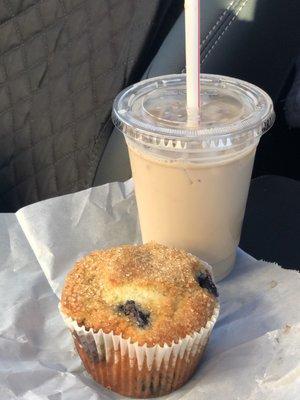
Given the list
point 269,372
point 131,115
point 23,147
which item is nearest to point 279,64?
point 131,115

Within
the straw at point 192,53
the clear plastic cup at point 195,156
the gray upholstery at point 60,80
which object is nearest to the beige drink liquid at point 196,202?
the clear plastic cup at point 195,156

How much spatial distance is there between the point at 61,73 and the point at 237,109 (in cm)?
48

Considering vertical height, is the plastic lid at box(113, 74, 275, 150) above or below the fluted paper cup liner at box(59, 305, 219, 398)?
above

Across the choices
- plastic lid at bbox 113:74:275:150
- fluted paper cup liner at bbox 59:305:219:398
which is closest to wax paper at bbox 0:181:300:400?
fluted paper cup liner at bbox 59:305:219:398

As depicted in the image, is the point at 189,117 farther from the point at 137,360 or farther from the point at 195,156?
the point at 137,360

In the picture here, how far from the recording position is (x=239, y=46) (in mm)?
1575

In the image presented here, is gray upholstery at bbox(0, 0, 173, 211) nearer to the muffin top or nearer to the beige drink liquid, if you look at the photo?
the beige drink liquid

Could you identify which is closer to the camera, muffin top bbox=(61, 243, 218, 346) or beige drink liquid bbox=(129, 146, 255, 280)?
muffin top bbox=(61, 243, 218, 346)

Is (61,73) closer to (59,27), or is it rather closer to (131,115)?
(59,27)

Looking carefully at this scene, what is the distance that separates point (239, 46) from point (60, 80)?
1.33 feet

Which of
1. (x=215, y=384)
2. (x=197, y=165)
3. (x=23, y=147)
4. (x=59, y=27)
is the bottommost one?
(x=215, y=384)

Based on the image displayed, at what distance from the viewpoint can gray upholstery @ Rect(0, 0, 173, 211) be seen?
5.34 ft

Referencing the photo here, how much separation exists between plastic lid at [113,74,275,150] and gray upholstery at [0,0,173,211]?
27cm

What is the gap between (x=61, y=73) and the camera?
65.9 inches
